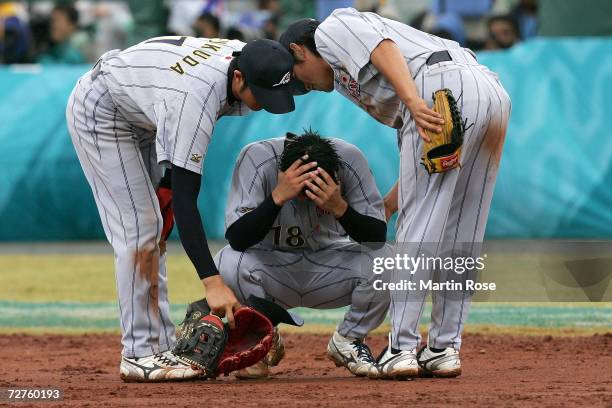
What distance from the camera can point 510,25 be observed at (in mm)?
14234

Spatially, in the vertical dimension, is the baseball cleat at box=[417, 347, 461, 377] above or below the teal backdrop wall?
above

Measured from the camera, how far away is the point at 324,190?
242 inches

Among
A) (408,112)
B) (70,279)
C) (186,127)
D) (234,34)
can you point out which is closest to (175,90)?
(186,127)

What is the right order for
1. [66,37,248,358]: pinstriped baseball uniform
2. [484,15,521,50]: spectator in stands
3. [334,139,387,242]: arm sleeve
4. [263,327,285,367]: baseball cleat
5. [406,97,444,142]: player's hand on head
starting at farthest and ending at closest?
[484,15,521,50]: spectator in stands → [263,327,285,367]: baseball cleat → [334,139,387,242]: arm sleeve → [66,37,248,358]: pinstriped baseball uniform → [406,97,444,142]: player's hand on head

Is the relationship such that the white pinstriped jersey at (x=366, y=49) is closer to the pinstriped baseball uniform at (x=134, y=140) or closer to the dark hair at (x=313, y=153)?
the dark hair at (x=313, y=153)

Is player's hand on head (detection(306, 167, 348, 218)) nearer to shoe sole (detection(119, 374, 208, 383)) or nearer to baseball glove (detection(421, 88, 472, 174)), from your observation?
baseball glove (detection(421, 88, 472, 174))

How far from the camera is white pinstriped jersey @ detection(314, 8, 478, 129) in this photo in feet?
19.1

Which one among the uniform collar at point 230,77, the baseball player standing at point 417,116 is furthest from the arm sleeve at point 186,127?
the baseball player standing at point 417,116

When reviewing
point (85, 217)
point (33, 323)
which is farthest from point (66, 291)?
point (85, 217)

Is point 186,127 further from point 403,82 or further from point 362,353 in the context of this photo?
point 362,353

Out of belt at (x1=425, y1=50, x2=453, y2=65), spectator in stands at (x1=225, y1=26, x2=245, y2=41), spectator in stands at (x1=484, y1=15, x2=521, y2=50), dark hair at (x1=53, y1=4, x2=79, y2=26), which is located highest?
belt at (x1=425, y1=50, x2=453, y2=65)

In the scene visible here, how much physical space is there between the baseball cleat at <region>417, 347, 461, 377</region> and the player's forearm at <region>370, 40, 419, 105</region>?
135 centimetres

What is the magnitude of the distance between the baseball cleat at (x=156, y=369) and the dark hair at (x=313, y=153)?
3.73 feet

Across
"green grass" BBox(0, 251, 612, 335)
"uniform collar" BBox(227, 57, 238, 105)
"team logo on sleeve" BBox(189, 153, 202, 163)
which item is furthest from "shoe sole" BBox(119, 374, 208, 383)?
"green grass" BBox(0, 251, 612, 335)
